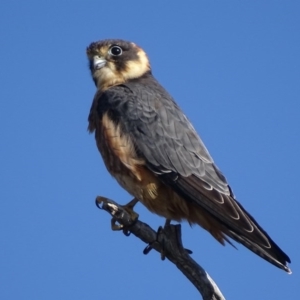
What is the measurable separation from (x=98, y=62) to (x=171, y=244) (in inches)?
74.9

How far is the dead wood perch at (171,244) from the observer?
4.76 m

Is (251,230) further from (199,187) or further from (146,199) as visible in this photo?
(146,199)

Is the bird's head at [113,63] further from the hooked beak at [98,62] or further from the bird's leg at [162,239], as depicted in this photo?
the bird's leg at [162,239]

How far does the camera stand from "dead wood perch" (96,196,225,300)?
15.6 feet

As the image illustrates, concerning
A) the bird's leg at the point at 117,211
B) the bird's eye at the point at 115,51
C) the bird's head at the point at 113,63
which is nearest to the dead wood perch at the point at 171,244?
the bird's leg at the point at 117,211

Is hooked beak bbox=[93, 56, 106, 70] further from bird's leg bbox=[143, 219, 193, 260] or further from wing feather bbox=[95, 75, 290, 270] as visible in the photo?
bird's leg bbox=[143, 219, 193, 260]

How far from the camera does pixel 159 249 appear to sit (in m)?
5.18

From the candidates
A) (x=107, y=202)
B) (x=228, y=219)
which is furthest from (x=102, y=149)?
(x=228, y=219)

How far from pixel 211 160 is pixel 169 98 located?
0.71 m

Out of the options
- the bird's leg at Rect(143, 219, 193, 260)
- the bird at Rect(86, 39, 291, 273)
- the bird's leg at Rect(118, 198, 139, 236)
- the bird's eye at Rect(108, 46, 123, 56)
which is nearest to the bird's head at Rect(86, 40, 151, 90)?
the bird's eye at Rect(108, 46, 123, 56)

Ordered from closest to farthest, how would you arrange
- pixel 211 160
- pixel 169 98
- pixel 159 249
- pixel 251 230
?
pixel 251 230 < pixel 159 249 < pixel 211 160 < pixel 169 98

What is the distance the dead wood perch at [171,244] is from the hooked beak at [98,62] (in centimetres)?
131

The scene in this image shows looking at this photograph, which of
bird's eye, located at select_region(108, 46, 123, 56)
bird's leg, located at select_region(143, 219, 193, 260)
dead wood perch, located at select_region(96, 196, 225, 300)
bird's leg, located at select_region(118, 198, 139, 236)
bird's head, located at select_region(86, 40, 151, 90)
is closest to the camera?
dead wood perch, located at select_region(96, 196, 225, 300)

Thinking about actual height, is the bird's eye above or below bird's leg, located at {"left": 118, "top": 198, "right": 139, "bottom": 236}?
above
